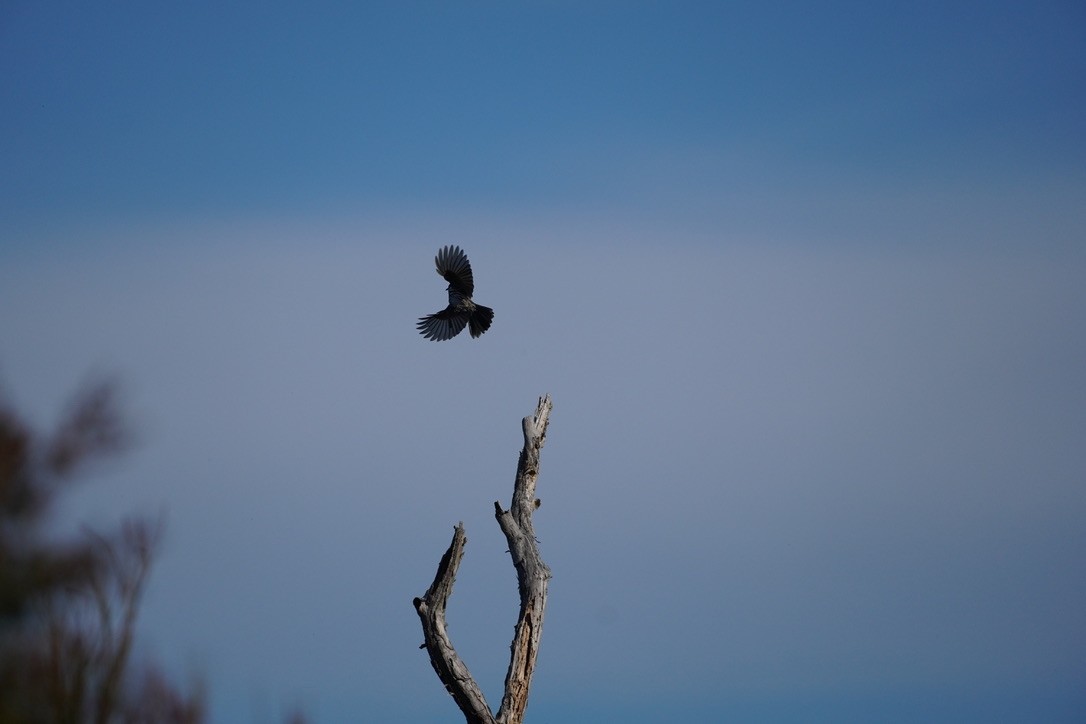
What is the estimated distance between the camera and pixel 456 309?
11430 mm

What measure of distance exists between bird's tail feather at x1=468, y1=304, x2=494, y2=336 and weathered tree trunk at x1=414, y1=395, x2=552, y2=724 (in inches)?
34.8

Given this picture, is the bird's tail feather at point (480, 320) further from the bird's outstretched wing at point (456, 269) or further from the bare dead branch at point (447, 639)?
the bare dead branch at point (447, 639)

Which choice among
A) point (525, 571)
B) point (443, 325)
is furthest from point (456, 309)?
point (525, 571)

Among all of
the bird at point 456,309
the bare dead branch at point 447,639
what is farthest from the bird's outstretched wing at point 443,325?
the bare dead branch at point 447,639

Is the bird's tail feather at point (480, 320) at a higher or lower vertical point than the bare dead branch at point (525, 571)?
higher

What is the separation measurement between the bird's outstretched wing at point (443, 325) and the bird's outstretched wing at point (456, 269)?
Result: 26 centimetres

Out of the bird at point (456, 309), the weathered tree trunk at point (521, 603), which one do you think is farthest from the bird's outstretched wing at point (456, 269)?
the weathered tree trunk at point (521, 603)

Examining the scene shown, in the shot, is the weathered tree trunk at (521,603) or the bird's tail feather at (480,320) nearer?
the weathered tree trunk at (521,603)

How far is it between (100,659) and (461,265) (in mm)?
5347

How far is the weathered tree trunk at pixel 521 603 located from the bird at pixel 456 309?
3.21ft

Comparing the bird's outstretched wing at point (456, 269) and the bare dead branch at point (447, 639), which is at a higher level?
the bird's outstretched wing at point (456, 269)

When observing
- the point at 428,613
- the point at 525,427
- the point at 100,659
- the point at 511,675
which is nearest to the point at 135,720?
the point at 100,659

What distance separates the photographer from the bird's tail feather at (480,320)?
11.4 metres

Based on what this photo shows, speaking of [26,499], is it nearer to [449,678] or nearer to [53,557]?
[53,557]
